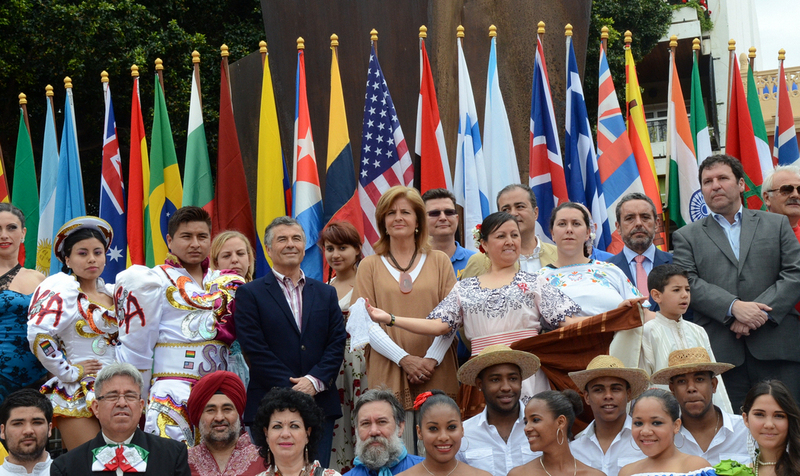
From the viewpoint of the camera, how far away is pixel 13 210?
572cm

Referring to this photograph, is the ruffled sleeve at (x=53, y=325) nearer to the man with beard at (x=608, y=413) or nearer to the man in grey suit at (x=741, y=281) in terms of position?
the man with beard at (x=608, y=413)

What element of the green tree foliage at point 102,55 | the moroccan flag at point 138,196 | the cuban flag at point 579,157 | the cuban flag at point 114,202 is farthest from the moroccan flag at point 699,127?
the green tree foliage at point 102,55

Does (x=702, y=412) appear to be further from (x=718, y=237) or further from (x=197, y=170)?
(x=197, y=170)

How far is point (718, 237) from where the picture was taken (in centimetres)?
576

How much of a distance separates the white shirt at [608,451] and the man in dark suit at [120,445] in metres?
1.99

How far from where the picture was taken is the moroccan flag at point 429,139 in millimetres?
8414

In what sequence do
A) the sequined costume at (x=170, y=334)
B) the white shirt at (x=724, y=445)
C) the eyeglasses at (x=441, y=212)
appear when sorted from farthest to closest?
the eyeglasses at (x=441, y=212) → the sequined costume at (x=170, y=334) → the white shirt at (x=724, y=445)

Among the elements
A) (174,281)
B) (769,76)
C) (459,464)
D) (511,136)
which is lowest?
(459,464)

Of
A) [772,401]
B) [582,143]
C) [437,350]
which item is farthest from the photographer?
[582,143]

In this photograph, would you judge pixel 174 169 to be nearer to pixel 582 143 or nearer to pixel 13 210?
pixel 13 210

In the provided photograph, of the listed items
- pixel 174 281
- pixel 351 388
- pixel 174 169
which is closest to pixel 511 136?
pixel 174 169

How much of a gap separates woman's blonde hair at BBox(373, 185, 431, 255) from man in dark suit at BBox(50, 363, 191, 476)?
5.62ft

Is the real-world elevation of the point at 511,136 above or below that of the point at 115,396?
above

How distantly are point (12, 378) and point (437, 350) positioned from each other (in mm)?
2502
